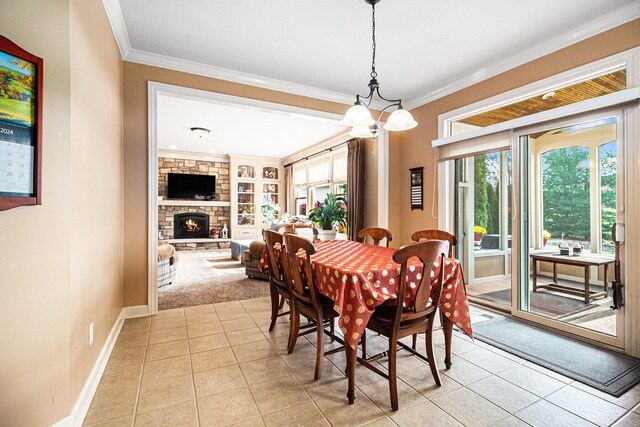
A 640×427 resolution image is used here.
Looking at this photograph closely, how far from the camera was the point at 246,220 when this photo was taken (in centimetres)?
930

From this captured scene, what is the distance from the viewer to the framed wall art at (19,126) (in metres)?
1.23

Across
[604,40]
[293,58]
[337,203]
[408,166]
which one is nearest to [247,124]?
[337,203]

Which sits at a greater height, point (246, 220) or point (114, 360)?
point (246, 220)

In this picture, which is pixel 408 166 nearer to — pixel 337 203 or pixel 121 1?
pixel 337 203

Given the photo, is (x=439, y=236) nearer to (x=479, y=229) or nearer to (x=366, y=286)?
(x=366, y=286)

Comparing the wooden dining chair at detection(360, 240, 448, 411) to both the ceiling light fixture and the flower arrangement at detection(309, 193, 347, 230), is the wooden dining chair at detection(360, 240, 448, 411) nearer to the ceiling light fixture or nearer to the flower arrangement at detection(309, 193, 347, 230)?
the ceiling light fixture

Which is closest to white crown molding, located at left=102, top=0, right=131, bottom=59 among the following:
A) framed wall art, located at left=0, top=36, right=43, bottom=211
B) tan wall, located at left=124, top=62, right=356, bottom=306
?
tan wall, located at left=124, top=62, right=356, bottom=306

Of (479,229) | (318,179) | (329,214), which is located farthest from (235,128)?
(479,229)

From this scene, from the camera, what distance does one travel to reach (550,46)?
9.52ft

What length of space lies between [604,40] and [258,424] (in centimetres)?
399

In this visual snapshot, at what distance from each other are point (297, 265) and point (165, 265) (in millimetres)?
3092

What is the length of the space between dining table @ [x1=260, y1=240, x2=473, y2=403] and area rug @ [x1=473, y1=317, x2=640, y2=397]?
0.82 m

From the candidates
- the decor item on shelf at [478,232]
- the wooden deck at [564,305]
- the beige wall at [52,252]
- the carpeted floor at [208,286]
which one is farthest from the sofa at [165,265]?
the decor item on shelf at [478,232]

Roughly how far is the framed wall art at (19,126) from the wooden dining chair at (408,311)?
177 centimetres
